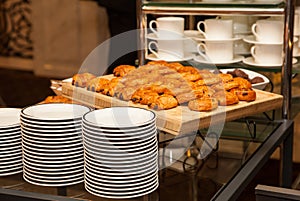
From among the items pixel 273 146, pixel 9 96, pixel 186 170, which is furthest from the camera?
pixel 9 96

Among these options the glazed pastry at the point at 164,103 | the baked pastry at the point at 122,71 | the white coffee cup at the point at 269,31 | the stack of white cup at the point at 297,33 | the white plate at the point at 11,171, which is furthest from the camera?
the stack of white cup at the point at 297,33

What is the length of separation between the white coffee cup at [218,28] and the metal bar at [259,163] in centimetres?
34

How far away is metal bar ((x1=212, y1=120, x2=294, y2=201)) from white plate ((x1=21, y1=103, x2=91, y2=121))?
33cm

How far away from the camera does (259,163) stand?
4.80 feet

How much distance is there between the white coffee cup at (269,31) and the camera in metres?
1.79

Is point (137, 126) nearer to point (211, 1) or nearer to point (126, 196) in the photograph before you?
point (126, 196)

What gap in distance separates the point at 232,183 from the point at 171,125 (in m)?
0.18

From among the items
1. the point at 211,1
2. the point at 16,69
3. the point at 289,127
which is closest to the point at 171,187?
the point at 289,127

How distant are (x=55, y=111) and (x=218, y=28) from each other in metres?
0.74

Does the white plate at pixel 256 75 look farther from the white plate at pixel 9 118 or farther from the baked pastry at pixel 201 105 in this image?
the white plate at pixel 9 118

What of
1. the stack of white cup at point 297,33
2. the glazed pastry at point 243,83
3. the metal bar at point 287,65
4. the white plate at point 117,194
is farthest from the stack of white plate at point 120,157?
the stack of white cup at point 297,33

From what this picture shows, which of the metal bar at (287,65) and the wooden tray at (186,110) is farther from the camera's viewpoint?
the metal bar at (287,65)

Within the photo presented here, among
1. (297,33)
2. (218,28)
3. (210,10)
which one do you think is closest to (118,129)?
(210,10)

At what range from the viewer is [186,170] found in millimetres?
1362
